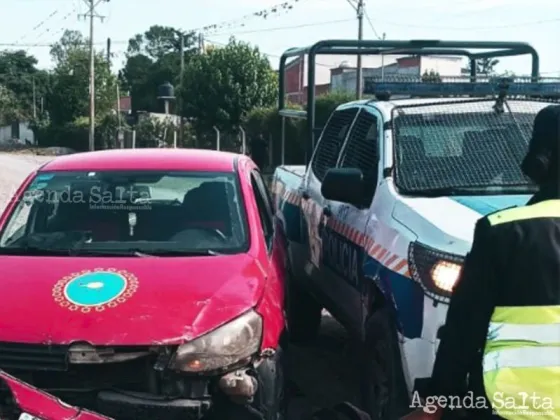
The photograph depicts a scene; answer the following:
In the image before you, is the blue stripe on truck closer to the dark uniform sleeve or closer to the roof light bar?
the roof light bar

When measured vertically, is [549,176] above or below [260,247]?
above

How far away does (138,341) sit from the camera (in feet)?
12.3

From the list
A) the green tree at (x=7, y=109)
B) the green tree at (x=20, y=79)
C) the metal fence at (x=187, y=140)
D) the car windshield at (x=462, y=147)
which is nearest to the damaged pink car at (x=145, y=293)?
the car windshield at (x=462, y=147)

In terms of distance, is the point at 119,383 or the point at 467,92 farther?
the point at 467,92

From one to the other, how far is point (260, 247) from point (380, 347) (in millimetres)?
904

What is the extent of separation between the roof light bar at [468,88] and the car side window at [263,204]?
102 centimetres

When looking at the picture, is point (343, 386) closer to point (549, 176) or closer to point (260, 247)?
point (260, 247)

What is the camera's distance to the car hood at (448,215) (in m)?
3.85

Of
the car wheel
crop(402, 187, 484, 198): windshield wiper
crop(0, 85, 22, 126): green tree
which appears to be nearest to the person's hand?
the car wheel

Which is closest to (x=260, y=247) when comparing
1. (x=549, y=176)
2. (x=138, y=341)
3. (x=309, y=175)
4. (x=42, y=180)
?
(x=138, y=341)

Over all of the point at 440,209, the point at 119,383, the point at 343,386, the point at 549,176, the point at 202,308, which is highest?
the point at 549,176

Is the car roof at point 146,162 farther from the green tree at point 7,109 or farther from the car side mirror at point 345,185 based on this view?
the green tree at point 7,109

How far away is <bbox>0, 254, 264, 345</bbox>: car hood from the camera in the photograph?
3783mm

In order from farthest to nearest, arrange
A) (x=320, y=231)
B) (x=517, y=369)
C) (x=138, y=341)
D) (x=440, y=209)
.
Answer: (x=320, y=231) → (x=440, y=209) → (x=138, y=341) → (x=517, y=369)
